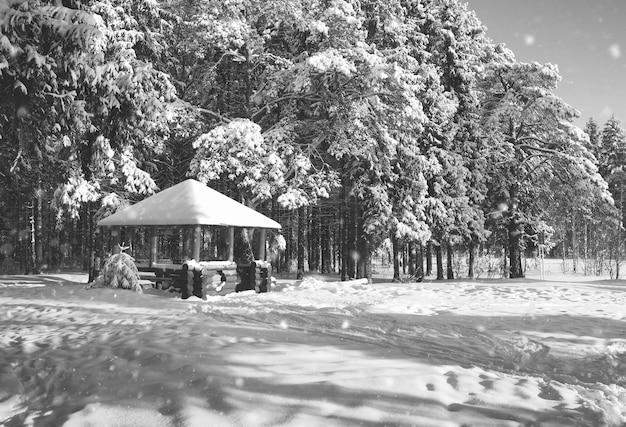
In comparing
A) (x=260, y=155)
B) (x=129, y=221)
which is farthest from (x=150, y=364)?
(x=260, y=155)

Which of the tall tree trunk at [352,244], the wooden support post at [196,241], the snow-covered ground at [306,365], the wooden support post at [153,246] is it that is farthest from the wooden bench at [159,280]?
the tall tree trunk at [352,244]

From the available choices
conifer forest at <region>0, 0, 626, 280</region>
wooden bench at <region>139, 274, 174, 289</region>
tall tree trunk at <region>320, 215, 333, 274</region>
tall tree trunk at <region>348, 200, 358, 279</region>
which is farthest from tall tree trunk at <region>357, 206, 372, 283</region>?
tall tree trunk at <region>320, 215, 333, 274</region>

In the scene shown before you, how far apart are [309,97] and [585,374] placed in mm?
16192

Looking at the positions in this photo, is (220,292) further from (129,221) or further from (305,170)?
(305,170)

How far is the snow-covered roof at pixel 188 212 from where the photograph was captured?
45.8 feet

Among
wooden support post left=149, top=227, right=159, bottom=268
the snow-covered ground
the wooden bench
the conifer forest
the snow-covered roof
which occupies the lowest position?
the snow-covered ground

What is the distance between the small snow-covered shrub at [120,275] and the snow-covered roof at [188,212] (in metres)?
1.26

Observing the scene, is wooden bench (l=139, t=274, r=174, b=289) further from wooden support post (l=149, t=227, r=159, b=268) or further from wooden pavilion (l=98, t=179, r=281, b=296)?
wooden support post (l=149, t=227, r=159, b=268)

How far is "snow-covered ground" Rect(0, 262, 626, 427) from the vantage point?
4.48 metres

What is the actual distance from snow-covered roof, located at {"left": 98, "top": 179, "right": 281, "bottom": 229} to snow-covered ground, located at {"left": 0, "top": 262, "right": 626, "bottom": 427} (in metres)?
3.46

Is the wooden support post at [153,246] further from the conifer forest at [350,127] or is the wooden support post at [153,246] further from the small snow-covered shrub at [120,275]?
the small snow-covered shrub at [120,275]

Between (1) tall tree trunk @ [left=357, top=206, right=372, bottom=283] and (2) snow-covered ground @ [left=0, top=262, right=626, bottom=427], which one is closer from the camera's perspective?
(2) snow-covered ground @ [left=0, top=262, right=626, bottom=427]

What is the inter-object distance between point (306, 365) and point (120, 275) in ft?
32.0

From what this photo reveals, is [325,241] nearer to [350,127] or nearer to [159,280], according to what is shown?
[350,127]
